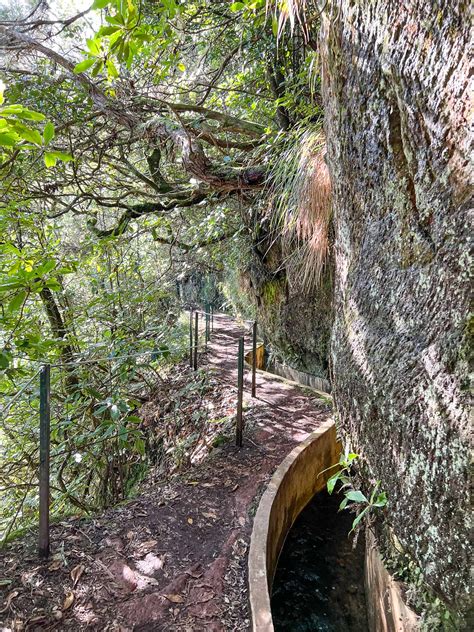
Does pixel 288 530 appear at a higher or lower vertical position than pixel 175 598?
lower

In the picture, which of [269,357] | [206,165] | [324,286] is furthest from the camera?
[269,357]

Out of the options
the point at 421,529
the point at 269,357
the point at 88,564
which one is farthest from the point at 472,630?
the point at 269,357

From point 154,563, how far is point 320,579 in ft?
5.36

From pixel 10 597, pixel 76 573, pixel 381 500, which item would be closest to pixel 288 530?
pixel 381 500

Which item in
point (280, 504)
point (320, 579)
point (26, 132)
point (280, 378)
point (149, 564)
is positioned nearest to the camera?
point (26, 132)

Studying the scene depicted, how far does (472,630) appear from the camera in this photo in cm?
156

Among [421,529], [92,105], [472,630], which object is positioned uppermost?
[92,105]

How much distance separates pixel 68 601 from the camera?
2.07 m

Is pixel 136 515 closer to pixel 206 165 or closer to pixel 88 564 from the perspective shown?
pixel 88 564

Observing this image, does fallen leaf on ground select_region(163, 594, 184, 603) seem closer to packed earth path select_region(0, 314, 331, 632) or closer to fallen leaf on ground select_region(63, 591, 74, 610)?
packed earth path select_region(0, 314, 331, 632)

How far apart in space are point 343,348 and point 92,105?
13.0 ft

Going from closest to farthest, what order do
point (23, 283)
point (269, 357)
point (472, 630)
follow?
point (472, 630)
point (23, 283)
point (269, 357)

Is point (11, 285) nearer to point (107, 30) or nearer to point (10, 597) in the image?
point (107, 30)

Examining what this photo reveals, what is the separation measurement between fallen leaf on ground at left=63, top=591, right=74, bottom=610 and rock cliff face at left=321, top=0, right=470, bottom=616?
6.05 feet
